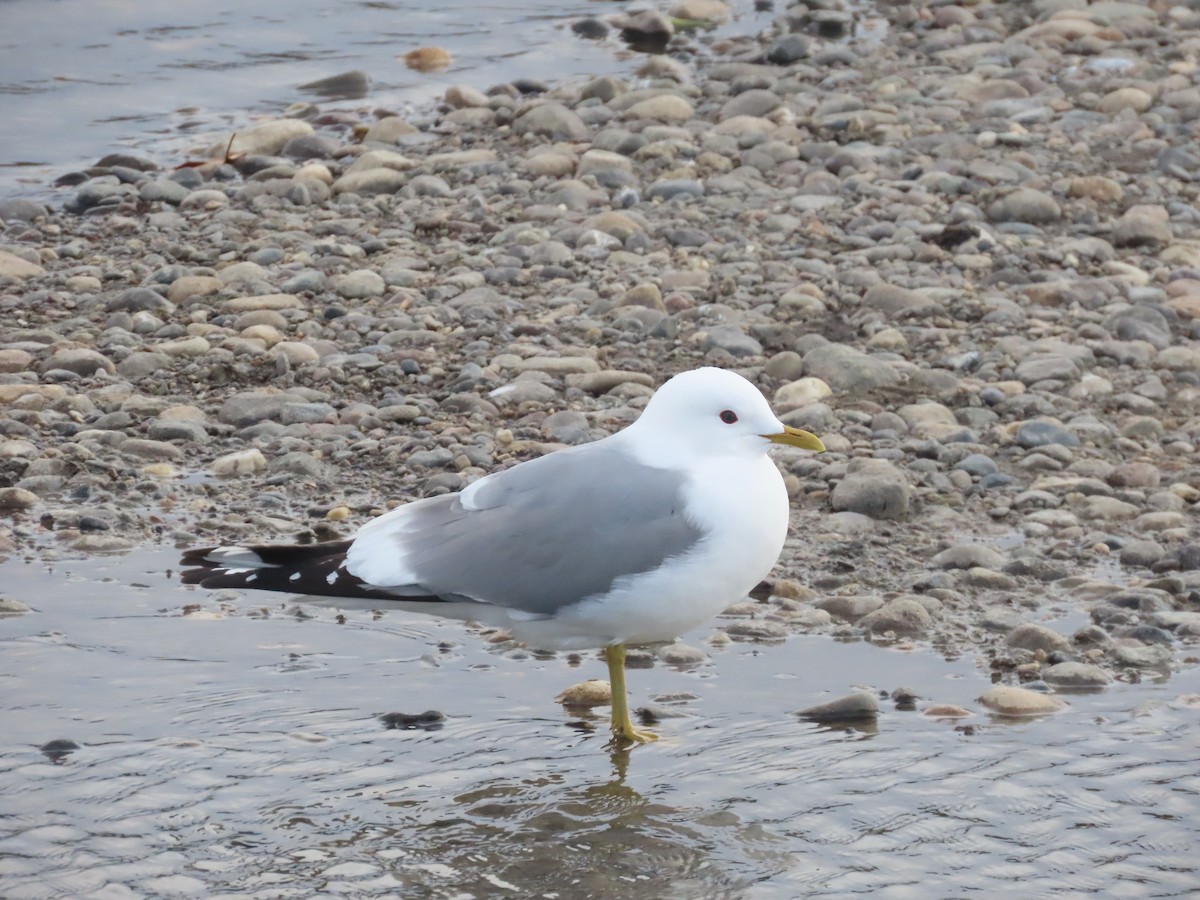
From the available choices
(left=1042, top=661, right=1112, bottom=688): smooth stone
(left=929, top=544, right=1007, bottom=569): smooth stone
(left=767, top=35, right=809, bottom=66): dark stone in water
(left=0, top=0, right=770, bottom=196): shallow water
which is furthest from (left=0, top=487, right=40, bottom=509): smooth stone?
(left=767, top=35, right=809, bottom=66): dark stone in water

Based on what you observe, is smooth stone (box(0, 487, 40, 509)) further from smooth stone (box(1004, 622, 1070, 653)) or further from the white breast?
smooth stone (box(1004, 622, 1070, 653))

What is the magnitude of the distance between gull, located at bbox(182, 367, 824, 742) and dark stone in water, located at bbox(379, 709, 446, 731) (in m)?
0.30

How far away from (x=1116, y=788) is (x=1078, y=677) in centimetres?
70

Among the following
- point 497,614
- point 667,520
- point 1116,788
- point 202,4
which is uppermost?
point 202,4

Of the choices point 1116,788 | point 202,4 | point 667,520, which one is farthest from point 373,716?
point 202,4

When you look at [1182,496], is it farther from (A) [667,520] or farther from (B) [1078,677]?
(A) [667,520]

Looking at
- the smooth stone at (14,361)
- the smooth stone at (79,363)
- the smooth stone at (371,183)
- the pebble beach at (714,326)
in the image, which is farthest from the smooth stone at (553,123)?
the smooth stone at (14,361)

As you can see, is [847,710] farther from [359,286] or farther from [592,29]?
[592,29]

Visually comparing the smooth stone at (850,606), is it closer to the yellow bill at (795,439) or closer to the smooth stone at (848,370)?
the yellow bill at (795,439)

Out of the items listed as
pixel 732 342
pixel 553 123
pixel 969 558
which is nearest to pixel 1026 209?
pixel 732 342

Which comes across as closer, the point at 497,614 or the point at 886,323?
the point at 497,614

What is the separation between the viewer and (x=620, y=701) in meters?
4.86

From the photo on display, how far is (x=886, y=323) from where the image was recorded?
816cm

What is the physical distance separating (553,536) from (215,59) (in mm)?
10981
